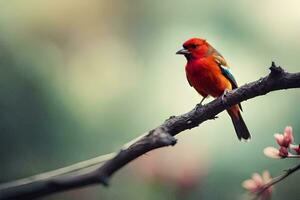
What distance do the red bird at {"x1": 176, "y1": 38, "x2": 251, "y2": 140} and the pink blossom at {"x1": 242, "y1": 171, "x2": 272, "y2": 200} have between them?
0.13m

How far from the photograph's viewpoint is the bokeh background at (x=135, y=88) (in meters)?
1.24

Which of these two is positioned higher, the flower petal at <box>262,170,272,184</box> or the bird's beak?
the bird's beak

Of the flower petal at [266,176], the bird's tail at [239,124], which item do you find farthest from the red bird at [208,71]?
the flower petal at [266,176]

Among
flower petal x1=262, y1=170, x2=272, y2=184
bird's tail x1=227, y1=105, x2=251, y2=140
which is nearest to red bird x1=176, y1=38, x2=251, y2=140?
bird's tail x1=227, y1=105, x2=251, y2=140

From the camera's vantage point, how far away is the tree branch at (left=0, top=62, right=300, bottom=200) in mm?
590

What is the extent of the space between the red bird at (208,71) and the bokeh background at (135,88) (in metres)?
0.04

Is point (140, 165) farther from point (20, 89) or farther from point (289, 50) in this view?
point (289, 50)

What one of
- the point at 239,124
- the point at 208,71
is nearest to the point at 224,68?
the point at 208,71

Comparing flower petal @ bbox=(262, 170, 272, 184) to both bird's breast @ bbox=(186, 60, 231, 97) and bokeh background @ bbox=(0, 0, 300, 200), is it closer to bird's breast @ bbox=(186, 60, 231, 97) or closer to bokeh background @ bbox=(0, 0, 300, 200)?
bokeh background @ bbox=(0, 0, 300, 200)

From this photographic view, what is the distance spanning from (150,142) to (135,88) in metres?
0.58

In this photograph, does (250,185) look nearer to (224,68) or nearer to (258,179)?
(258,179)

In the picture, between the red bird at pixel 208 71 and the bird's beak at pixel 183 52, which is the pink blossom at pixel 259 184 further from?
the bird's beak at pixel 183 52

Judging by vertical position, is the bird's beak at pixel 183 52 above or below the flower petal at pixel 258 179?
above

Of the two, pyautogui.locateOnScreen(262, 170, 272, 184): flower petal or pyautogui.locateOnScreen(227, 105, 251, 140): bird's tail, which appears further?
pyautogui.locateOnScreen(227, 105, 251, 140): bird's tail
